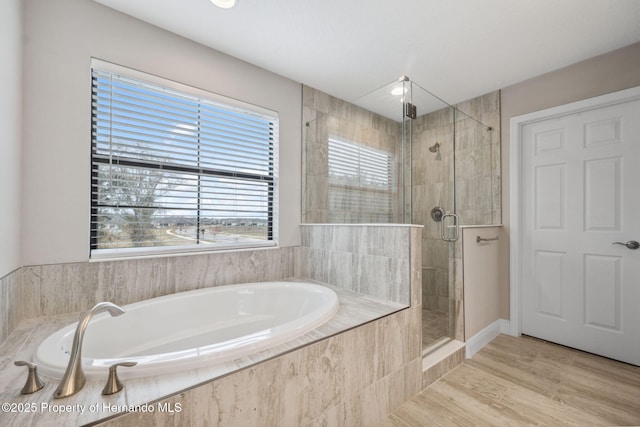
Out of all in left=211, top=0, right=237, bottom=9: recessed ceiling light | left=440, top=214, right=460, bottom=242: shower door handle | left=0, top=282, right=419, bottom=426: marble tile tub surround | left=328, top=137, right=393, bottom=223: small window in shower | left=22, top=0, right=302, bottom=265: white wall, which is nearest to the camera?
left=0, top=282, right=419, bottom=426: marble tile tub surround

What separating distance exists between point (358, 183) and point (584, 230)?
1948 millimetres

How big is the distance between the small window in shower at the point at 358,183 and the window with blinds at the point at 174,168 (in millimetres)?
577

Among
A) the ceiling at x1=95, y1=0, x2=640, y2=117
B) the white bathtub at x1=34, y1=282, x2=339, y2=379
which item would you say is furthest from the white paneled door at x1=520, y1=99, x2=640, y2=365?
the white bathtub at x1=34, y1=282, x2=339, y2=379

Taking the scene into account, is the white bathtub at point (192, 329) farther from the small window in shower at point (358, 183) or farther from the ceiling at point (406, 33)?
the ceiling at point (406, 33)

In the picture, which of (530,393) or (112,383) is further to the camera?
(530,393)

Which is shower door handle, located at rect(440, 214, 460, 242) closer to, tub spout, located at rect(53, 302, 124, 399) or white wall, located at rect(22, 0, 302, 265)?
tub spout, located at rect(53, 302, 124, 399)

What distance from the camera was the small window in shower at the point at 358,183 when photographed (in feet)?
7.14

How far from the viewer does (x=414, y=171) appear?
214 cm

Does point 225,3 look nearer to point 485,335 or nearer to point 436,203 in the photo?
point 436,203

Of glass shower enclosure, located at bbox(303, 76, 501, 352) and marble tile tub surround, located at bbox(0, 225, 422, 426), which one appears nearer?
marble tile tub surround, located at bbox(0, 225, 422, 426)

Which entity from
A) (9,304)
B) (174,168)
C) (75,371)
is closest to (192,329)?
(9,304)

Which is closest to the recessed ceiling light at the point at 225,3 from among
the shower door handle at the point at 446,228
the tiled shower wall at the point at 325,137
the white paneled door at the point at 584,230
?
the tiled shower wall at the point at 325,137

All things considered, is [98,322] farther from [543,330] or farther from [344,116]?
[543,330]

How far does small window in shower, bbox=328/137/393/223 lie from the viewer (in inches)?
85.7
